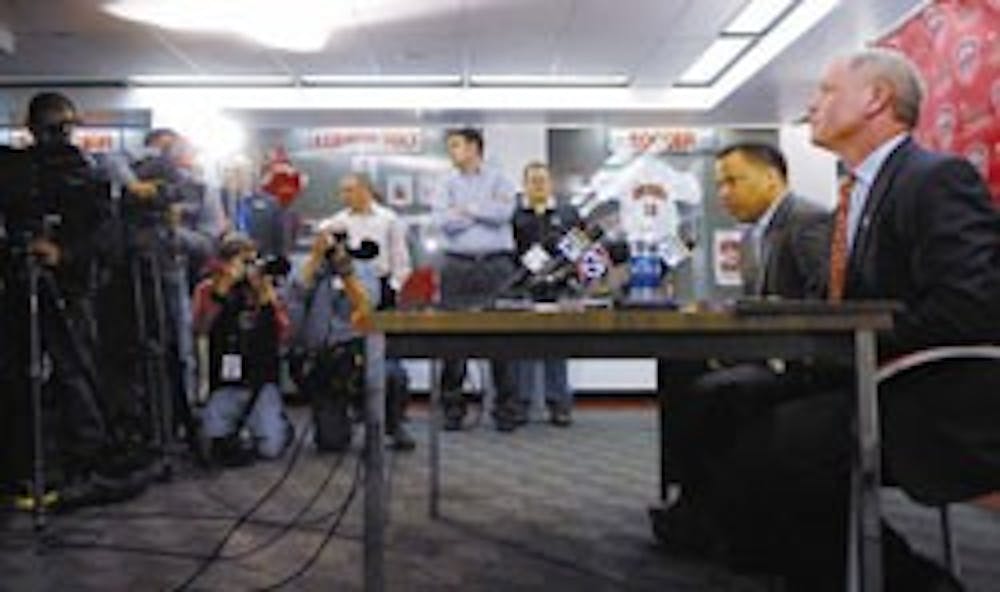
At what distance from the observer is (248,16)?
5.59 meters

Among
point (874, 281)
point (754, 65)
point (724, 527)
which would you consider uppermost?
point (754, 65)

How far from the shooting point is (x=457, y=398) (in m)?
5.57

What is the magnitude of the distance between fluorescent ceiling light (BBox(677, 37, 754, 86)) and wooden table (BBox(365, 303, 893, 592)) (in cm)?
521

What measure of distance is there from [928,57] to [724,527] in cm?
300

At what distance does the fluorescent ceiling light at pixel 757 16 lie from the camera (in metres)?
5.55

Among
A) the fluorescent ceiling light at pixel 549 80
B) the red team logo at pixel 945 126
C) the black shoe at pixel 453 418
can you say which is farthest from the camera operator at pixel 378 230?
the red team logo at pixel 945 126

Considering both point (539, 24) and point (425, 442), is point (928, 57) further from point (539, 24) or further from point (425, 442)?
point (425, 442)

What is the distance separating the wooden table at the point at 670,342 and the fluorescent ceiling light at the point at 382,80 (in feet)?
19.0

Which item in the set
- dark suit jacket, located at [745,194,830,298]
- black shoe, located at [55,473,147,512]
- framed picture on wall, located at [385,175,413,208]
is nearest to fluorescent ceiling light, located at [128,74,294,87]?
framed picture on wall, located at [385,175,413,208]

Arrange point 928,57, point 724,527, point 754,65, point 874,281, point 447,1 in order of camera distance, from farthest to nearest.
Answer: point 754,65 → point 447,1 → point 928,57 → point 724,527 → point 874,281

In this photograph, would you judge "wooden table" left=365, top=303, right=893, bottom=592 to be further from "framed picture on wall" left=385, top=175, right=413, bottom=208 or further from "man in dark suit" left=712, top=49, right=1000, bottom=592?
"framed picture on wall" left=385, top=175, right=413, bottom=208

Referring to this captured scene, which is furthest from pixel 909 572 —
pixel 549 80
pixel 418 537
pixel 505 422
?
pixel 549 80

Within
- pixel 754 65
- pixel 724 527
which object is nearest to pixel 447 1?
pixel 754 65

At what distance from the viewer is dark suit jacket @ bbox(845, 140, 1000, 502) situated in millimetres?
1393
